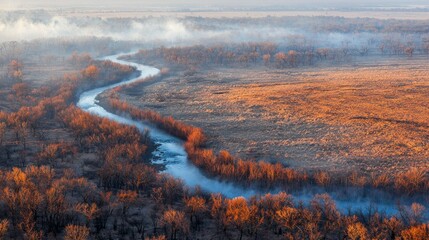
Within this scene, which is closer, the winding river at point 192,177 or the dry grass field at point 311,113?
the winding river at point 192,177

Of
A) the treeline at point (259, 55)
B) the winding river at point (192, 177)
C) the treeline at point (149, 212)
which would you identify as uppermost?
the treeline at point (259, 55)

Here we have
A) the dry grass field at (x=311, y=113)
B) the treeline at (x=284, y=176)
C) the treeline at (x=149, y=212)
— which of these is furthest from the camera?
the dry grass field at (x=311, y=113)

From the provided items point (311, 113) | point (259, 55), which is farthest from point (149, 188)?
point (259, 55)

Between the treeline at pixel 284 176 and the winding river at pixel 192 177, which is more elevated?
the treeline at pixel 284 176

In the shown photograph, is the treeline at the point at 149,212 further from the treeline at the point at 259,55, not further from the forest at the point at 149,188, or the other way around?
the treeline at the point at 259,55

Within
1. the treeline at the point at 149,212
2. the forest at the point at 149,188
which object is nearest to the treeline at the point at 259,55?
the forest at the point at 149,188

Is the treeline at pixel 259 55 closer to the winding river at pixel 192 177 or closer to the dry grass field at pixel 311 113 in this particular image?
the dry grass field at pixel 311 113

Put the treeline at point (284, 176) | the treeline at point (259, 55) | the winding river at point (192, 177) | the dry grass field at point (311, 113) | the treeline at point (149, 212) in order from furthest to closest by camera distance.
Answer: the treeline at point (259, 55) < the dry grass field at point (311, 113) < the treeline at point (284, 176) < the winding river at point (192, 177) < the treeline at point (149, 212)

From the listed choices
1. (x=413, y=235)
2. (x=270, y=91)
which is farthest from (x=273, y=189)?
(x=270, y=91)

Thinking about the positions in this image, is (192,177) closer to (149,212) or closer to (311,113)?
(149,212)
